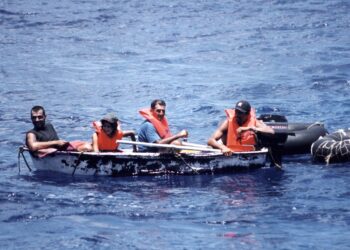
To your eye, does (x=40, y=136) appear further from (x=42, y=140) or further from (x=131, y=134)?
(x=131, y=134)

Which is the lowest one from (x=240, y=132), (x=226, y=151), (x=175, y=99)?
Answer: (x=226, y=151)

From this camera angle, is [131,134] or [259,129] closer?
[259,129]

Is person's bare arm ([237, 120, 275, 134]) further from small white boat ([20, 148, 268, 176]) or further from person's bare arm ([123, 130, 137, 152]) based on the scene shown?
person's bare arm ([123, 130, 137, 152])

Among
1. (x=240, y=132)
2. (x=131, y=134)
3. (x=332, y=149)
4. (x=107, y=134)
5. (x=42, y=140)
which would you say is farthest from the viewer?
(x=332, y=149)

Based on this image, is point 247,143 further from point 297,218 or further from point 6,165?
point 6,165

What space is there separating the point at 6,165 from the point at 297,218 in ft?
26.2

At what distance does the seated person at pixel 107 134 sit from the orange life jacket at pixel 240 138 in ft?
7.69

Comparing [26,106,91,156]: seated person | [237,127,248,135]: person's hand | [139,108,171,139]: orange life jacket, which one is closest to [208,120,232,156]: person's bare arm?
[237,127,248,135]: person's hand

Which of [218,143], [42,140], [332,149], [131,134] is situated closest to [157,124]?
[131,134]

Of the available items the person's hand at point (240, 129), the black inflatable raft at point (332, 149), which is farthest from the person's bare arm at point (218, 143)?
the black inflatable raft at point (332, 149)

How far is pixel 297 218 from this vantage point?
656 inches

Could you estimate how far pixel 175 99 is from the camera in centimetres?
3012

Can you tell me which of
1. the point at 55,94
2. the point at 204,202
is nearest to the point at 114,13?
the point at 55,94

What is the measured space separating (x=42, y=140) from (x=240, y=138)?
442cm
